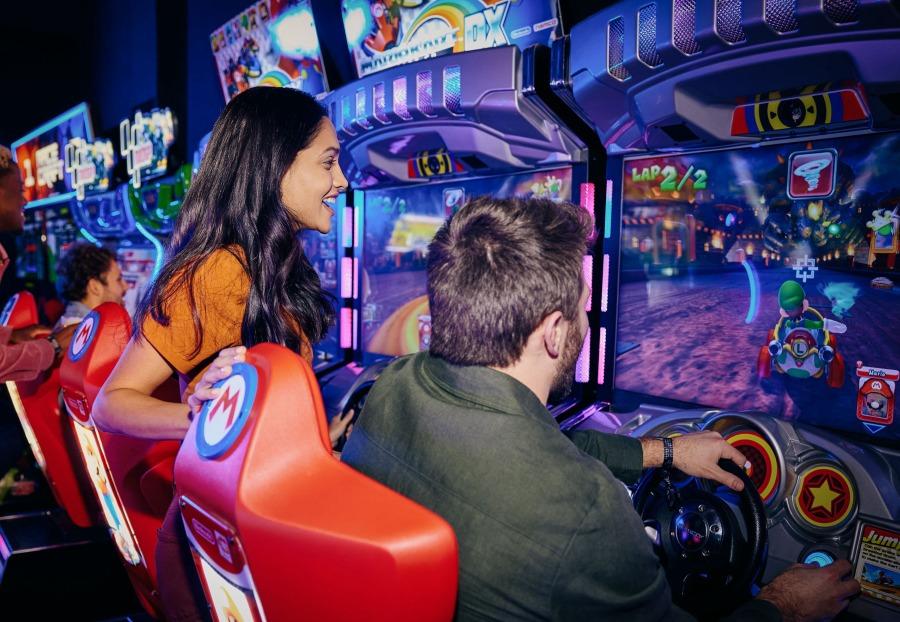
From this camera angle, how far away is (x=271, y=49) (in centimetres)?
333

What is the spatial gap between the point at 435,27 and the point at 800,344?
1711 mm

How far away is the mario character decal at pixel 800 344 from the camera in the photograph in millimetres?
1571

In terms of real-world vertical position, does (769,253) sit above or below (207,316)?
above

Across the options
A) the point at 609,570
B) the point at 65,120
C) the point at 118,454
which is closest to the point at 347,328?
the point at 118,454

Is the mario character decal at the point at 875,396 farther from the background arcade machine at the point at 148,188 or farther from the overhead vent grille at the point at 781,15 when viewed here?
the background arcade machine at the point at 148,188

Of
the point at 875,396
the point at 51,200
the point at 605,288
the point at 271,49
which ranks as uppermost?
the point at 271,49

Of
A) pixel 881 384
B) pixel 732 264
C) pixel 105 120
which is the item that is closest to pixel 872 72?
pixel 732 264

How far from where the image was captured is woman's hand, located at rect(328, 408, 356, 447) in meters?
2.41

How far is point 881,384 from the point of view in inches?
58.7

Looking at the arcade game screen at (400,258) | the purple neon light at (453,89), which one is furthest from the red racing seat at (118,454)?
the arcade game screen at (400,258)

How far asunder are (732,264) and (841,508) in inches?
25.5

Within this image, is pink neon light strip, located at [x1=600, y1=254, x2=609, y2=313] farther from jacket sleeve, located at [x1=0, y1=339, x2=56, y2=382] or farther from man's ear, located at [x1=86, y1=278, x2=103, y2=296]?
man's ear, located at [x1=86, y1=278, x2=103, y2=296]

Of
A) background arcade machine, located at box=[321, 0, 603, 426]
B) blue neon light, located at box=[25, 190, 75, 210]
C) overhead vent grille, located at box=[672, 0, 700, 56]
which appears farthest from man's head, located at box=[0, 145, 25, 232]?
blue neon light, located at box=[25, 190, 75, 210]

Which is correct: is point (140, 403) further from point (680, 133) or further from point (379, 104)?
point (379, 104)
